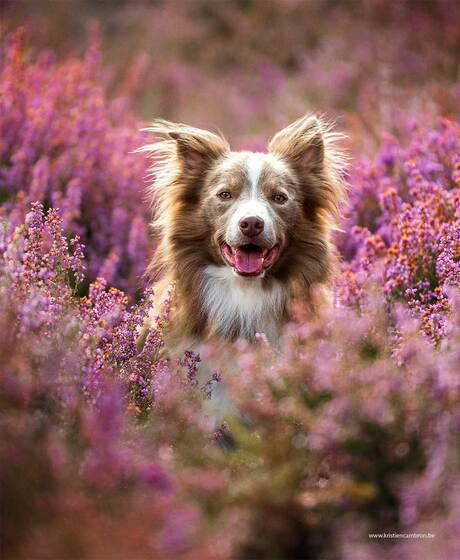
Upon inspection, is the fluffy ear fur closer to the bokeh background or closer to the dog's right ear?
the dog's right ear

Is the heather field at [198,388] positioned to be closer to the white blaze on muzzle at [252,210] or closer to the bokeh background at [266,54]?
the white blaze on muzzle at [252,210]

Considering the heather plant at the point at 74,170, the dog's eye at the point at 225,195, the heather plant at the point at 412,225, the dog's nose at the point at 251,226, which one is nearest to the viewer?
the heather plant at the point at 412,225

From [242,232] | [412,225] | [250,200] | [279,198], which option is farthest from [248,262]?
[412,225]

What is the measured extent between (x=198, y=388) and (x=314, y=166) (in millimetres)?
1836

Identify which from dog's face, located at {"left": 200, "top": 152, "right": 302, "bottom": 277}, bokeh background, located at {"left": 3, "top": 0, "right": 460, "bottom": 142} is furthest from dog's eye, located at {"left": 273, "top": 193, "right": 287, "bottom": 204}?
bokeh background, located at {"left": 3, "top": 0, "right": 460, "bottom": 142}

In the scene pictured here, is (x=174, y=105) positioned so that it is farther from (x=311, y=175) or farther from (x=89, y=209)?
(x=311, y=175)

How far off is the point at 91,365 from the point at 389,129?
232 inches

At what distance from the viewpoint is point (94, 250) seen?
5863mm

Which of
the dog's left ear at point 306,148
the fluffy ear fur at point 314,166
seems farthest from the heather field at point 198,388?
the dog's left ear at point 306,148

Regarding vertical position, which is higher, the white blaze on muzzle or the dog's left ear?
the dog's left ear

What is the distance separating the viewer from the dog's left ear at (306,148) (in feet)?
16.0

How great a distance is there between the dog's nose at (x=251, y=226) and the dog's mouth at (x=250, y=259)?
0.36ft

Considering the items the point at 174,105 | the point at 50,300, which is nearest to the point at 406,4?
the point at 174,105

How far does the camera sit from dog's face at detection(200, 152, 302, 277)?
429 cm
